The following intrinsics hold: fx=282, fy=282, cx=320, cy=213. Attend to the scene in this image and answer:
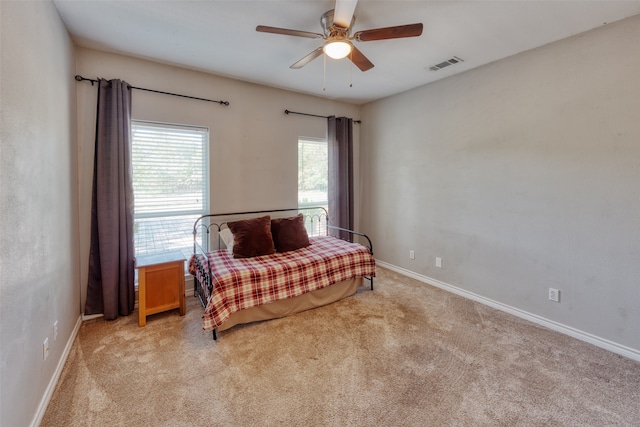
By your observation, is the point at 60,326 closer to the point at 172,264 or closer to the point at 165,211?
the point at 172,264

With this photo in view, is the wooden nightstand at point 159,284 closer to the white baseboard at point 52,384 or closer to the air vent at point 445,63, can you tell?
the white baseboard at point 52,384

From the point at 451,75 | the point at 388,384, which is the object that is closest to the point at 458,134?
the point at 451,75

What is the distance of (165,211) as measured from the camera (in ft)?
10.4

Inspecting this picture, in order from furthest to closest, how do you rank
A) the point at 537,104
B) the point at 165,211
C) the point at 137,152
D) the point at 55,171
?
the point at 165,211
the point at 137,152
the point at 537,104
the point at 55,171

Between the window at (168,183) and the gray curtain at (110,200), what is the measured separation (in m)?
0.22

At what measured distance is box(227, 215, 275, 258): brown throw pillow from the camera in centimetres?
301

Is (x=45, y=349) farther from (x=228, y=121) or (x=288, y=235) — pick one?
(x=228, y=121)

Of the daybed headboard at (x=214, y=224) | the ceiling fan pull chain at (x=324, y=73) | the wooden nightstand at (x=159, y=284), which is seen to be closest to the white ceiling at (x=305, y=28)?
the ceiling fan pull chain at (x=324, y=73)

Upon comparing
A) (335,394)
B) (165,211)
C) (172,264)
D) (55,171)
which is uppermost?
(55,171)

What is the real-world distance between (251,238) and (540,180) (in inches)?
115

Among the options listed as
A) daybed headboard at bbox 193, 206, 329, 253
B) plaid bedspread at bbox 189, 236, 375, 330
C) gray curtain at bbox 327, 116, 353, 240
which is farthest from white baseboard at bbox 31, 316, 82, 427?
Answer: gray curtain at bbox 327, 116, 353, 240

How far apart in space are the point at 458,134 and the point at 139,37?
3386 millimetres

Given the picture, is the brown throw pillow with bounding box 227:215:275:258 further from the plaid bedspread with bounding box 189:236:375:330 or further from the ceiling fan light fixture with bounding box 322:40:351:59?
the ceiling fan light fixture with bounding box 322:40:351:59

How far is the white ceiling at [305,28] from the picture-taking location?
205cm
